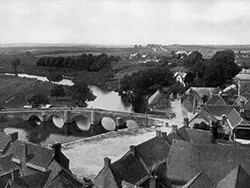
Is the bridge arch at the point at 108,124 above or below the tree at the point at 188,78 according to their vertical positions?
below

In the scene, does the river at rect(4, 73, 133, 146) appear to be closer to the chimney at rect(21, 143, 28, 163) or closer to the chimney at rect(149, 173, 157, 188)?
the chimney at rect(21, 143, 28, 163)

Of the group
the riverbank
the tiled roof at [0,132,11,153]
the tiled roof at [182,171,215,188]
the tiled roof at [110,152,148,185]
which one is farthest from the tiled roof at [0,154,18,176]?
the tiled roof at [182,171,215,188]

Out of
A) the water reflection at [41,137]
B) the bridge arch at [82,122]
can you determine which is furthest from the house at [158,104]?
the water reflection at [41,137]

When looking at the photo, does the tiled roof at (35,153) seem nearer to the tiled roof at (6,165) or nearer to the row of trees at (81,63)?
the tiled roof at (6,165)

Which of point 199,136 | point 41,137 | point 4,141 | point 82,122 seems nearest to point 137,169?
point 199,136

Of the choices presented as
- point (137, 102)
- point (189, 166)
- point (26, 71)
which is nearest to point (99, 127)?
point (137, 102)

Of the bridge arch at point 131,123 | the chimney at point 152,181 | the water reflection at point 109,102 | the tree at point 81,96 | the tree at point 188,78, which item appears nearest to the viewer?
the chimney at point 152,181

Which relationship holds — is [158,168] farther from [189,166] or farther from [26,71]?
[26,71]
